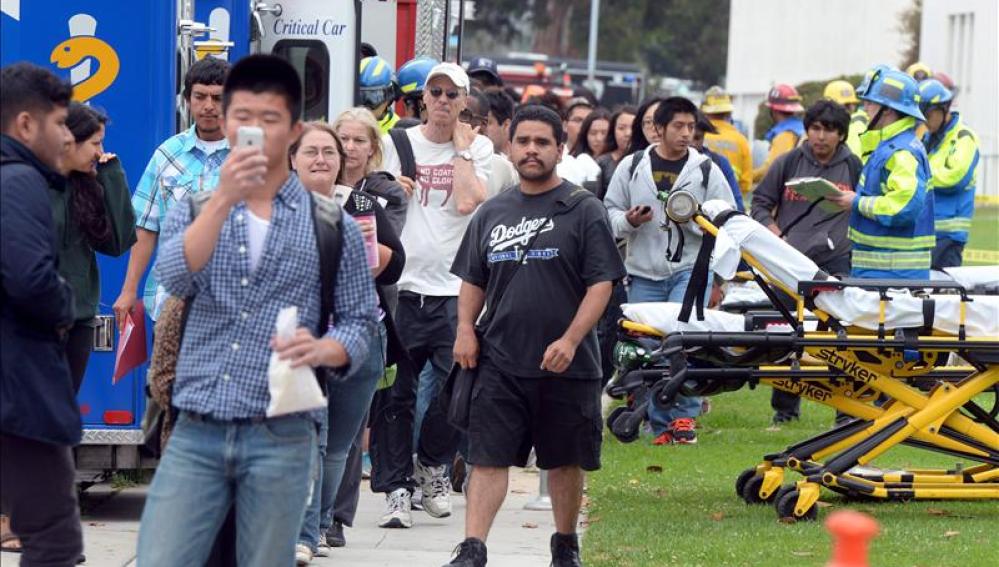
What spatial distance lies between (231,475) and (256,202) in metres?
0.72

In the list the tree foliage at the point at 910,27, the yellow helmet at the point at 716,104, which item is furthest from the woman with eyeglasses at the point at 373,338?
the tree foliage at the point at 910,27

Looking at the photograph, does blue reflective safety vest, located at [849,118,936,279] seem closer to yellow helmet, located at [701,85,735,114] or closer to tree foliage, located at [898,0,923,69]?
yellow helmet, located at [701,85,735,114]

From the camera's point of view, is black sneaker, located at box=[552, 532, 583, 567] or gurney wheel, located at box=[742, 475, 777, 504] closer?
black sneaker, located at box=[552, 532, 583, 567]

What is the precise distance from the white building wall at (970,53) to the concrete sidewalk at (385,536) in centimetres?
4259

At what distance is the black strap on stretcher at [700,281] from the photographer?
9.07m

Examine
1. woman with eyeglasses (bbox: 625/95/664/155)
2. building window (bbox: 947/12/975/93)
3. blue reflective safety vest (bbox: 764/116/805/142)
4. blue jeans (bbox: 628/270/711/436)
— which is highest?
building window (bbox: 947/12/975/93)

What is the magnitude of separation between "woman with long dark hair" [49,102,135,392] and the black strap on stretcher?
2.72 meters

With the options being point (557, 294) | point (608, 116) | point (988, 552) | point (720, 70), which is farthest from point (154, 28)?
point (720, 70)

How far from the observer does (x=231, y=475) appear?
5074 mm

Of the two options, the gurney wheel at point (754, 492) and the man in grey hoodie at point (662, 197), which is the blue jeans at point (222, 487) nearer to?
the gurney wheel at point (754, 492)

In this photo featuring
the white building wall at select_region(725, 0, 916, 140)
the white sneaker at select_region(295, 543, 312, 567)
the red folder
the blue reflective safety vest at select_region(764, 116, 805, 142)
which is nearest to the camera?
the red folder

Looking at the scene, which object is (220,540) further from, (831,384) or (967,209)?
(967,209)

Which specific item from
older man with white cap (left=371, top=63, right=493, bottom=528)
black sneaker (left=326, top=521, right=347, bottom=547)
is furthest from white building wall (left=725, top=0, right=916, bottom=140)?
black sneaker (left=326, top=521, right=347, bottom=547)

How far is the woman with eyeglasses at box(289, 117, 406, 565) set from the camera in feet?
24.3
